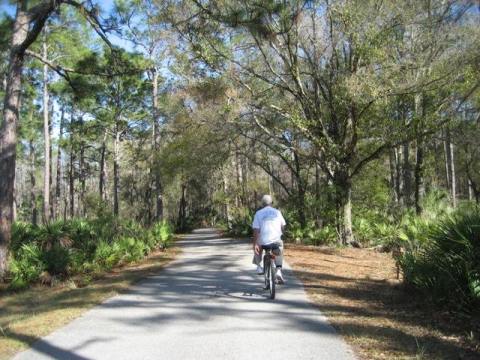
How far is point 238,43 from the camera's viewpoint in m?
17.8

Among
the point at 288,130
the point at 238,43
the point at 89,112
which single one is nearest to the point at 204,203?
the point at 89,112

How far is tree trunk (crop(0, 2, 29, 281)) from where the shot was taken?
13164 millimetres

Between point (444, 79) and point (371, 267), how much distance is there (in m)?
7.09

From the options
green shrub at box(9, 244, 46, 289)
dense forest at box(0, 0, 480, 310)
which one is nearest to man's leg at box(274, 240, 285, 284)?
dense forest at box(0, 0, 480, 310)

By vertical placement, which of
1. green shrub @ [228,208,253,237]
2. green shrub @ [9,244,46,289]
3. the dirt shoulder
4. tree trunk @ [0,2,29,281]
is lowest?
the dirt shoulder

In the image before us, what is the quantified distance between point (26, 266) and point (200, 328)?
809 centimetres

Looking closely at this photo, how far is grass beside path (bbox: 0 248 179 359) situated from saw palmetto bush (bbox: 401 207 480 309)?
5.64 m

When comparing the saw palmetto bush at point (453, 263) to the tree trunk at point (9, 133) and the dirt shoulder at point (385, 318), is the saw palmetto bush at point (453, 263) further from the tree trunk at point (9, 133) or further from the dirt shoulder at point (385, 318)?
the tree trunk at point (9, 133)

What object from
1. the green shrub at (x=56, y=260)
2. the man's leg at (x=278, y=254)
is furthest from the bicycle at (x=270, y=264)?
the green shrub at (x=56, y=260)

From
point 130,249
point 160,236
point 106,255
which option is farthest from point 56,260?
point 160,236

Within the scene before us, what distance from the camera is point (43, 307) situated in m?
8.95

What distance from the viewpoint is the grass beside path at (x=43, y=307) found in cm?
663

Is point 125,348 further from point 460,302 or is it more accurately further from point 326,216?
point 326,216

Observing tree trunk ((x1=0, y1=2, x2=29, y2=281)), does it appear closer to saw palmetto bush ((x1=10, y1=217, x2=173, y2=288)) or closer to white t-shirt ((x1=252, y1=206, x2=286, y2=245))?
saw palmetto bush ((x1=10, y1=217, x2=173, y2=288))
